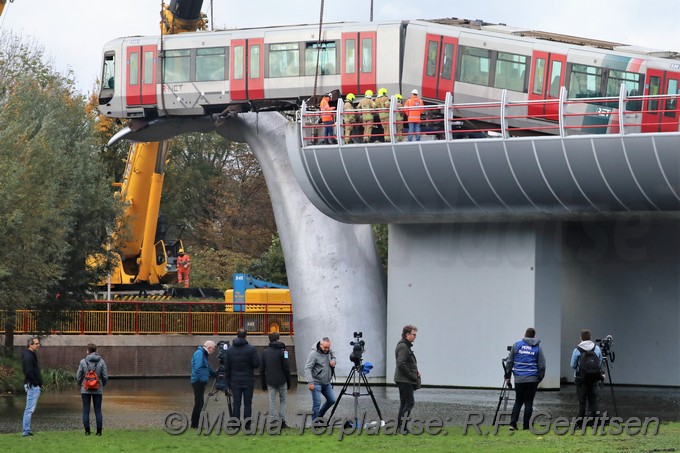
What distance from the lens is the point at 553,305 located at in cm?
3581

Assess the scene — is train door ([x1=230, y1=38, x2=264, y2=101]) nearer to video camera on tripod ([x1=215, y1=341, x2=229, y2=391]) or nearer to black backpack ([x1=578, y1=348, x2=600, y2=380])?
video camera on tripod ([x1=215, y1=341, x2=229, y2=391])

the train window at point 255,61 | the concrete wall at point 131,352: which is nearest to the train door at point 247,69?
the train window at point 255,61

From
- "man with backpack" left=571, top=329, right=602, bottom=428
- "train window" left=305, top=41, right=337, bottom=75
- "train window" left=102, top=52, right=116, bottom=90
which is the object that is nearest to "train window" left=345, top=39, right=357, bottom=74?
"train window" left=305, top=41, right=337, bottom=75

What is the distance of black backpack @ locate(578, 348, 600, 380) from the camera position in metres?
22.5

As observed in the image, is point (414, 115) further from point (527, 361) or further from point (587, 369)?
point (527, 361)

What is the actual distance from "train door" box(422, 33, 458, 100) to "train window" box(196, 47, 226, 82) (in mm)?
6563

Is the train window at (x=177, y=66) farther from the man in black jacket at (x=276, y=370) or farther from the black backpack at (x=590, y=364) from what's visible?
the black backpack at (x=590, y=364)

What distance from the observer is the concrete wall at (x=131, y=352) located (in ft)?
137

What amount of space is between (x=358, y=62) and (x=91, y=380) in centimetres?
1925

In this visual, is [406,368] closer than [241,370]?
Yes

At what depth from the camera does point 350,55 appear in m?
39.5

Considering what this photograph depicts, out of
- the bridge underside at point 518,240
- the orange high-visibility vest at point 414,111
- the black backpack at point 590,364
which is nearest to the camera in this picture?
the black backpack at point 590,364

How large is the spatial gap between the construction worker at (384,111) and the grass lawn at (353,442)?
46.9ft

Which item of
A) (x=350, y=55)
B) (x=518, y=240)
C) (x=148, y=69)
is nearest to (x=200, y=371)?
(x=518, y=240)
